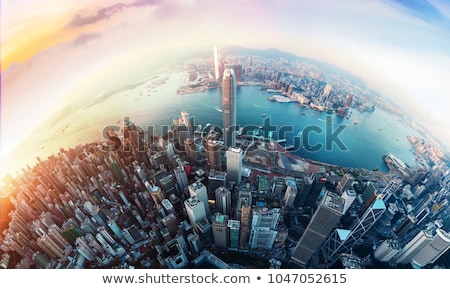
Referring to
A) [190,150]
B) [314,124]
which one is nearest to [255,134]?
[190,150]

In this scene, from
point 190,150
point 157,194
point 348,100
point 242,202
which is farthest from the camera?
point 348,100

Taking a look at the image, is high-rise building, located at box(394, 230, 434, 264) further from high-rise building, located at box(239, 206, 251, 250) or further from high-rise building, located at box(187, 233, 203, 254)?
high-rise building, located at box(187, 233, 203, 254)

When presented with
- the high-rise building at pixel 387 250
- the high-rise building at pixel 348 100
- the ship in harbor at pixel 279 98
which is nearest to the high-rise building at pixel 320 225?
the high-rise building at pixel 387 250

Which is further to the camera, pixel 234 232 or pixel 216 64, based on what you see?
pixel 216 64

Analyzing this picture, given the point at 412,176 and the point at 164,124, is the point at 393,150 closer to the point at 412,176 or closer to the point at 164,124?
the point at 412,176

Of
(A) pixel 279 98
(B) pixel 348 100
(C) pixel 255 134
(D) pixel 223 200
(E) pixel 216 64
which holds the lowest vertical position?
(C) pixel 255 134

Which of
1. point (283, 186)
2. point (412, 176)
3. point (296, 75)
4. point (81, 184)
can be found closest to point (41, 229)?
point (81, 184)

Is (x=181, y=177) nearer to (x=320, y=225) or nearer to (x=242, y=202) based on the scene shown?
(x=242, y=202)
